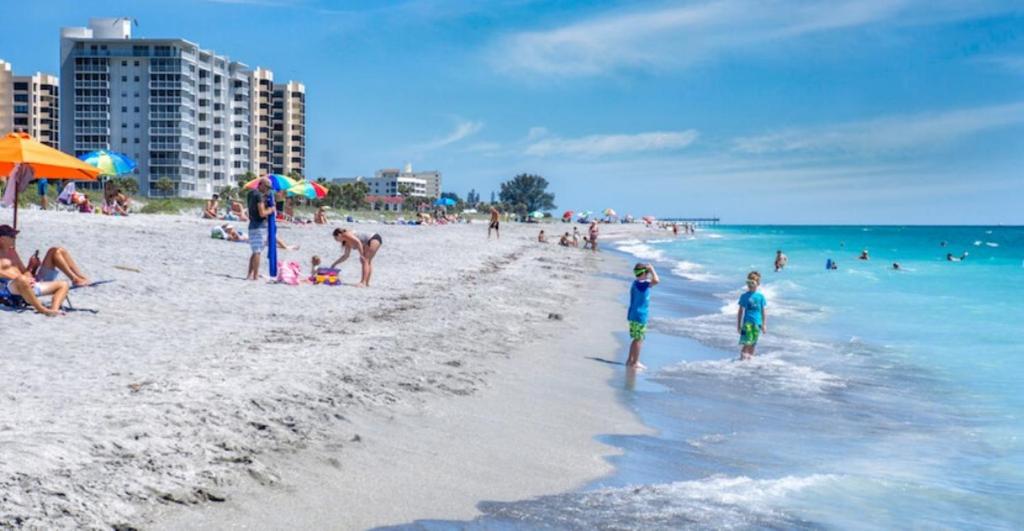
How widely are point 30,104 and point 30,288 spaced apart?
13501 cm

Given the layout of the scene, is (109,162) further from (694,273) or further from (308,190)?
(694,273)

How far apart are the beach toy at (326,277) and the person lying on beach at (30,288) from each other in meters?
6.41

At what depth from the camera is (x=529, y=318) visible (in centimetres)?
1586

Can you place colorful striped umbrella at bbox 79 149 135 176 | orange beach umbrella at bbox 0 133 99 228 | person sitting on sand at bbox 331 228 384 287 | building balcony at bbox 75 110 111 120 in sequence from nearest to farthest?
orange beach umbrella at bbox 0 133 99 228 → person sitting on sand at bbox 331 228 384 287 → colorful striped umbrella at bbox 79 149 135 176 → building balcony at bbox 75 110 111 120

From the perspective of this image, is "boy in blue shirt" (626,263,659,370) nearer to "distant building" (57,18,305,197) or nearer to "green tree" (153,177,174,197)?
"green tree" (153,177,174,197)

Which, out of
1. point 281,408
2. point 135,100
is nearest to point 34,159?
point 281,408

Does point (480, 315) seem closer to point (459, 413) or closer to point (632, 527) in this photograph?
point (459, 413)

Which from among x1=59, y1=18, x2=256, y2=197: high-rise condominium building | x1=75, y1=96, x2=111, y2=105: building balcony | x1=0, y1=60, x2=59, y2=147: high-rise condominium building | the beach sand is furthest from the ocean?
x1=0, y1=60, x2=59, y2=147: high-rise condominium building

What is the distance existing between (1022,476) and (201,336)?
8033mm

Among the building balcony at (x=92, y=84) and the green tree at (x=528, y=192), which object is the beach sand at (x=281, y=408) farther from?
the green tree at (x=528, y=192)

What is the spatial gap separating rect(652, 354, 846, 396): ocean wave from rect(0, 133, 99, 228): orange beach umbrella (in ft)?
27.4

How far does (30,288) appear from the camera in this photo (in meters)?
10.5

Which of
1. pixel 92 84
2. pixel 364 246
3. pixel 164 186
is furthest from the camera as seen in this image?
pixel 92 84

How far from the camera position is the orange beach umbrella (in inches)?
465
